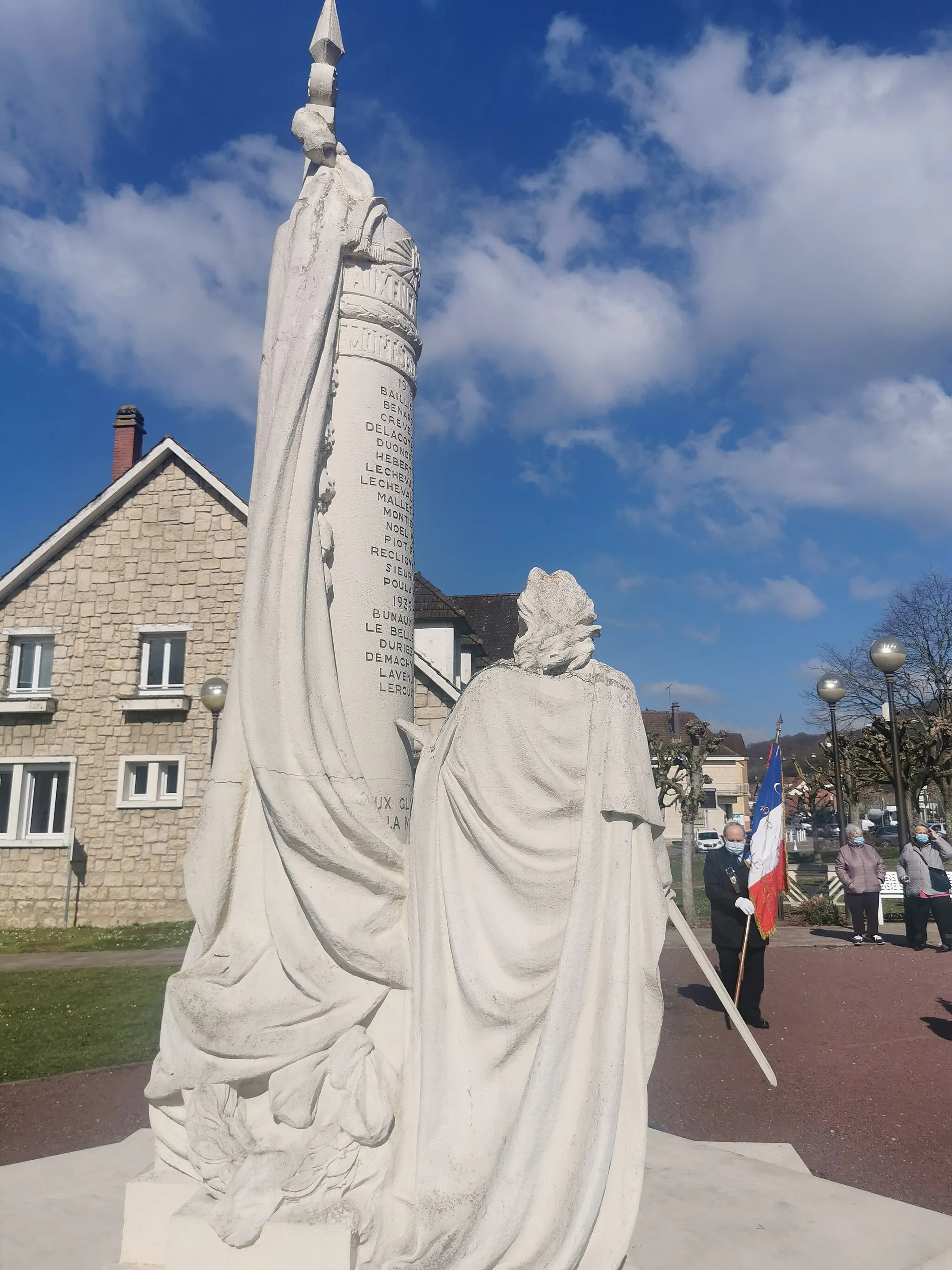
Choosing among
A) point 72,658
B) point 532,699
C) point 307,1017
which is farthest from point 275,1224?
point 72,658

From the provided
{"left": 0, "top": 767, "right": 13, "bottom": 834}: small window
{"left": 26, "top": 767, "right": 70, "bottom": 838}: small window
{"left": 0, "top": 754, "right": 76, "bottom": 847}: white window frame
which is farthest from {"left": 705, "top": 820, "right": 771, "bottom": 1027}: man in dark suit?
{"left": 0, "top": 767, "right": 13, "bottom": 834}: small window

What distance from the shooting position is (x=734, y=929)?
360 inches

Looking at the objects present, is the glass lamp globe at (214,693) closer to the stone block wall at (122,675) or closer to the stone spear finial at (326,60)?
the stone block wall at (122,675)

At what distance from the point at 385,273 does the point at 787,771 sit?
6626cm

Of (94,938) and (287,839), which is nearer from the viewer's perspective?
(287,839)

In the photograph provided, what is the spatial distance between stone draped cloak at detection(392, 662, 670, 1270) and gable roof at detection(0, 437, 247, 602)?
1769 centimetres

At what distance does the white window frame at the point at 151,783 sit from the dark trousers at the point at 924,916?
1355 centimetres

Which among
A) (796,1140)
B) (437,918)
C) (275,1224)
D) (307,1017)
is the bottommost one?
(796,1140)

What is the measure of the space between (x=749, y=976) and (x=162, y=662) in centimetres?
1464

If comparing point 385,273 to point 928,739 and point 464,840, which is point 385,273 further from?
point 928,739

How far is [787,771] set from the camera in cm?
6525

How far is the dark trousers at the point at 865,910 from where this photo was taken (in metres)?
14.7

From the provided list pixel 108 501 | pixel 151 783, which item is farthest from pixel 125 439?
pixel 151 783

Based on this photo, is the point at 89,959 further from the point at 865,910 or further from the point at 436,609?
the point at 865,910
